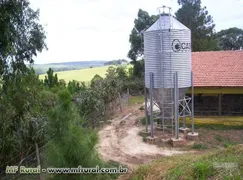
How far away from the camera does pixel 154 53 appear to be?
590 inches

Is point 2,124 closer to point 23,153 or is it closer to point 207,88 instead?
point 23,153

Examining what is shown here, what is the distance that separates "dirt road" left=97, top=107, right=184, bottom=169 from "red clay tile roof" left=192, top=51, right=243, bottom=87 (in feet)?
16.3

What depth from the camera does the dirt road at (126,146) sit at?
12.7m

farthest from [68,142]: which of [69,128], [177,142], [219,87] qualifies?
[219,87]

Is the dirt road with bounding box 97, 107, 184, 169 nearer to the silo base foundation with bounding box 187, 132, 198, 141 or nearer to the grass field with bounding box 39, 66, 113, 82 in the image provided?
the silo base foundation with bounding box 187, 132, 198, 141

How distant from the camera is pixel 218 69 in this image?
19266mm

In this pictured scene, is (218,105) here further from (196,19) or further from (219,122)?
(196,19)

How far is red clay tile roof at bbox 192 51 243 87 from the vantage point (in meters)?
18.1

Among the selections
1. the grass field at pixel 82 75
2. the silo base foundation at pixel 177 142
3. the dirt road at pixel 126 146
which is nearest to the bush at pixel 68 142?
the dirt road at pixel 126 146

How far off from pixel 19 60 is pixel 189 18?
95.0 feet

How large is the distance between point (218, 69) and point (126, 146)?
28.6 ft

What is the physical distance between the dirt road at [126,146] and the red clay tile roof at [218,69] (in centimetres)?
498

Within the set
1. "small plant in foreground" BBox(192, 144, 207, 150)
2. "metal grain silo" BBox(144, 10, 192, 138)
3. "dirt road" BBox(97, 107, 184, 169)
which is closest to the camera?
"dirt road" BBox(97, 107, 184, 169)

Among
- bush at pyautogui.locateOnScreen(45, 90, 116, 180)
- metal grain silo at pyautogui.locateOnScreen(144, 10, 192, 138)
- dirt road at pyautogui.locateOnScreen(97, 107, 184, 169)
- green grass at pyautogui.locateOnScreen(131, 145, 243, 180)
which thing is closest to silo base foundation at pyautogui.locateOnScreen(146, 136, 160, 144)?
dirt road at pyautogui.locateOnScreen(97, 107, 184, 169)
